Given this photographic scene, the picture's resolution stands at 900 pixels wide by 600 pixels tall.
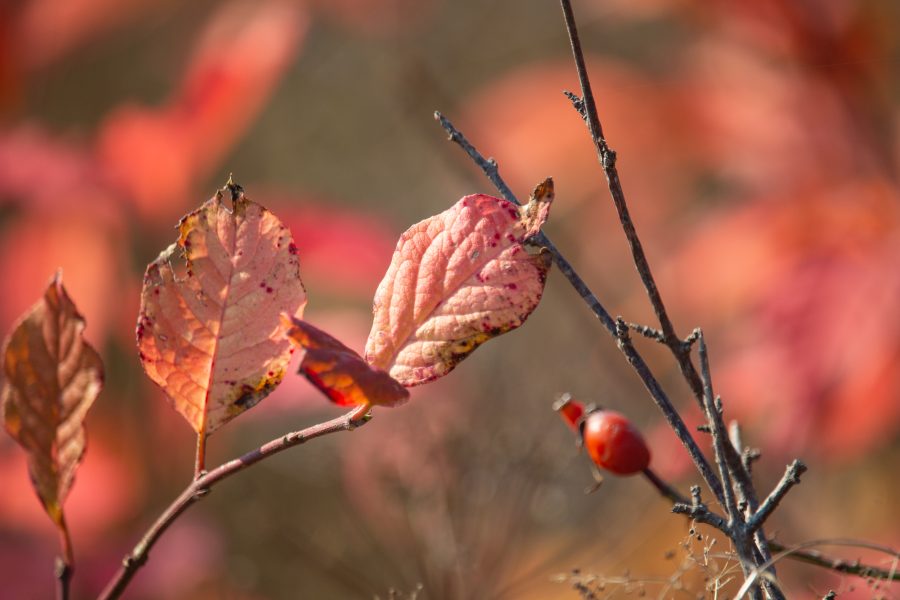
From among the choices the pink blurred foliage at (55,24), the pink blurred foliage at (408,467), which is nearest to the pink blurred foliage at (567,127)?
the pink blurred foliage at (408,467)

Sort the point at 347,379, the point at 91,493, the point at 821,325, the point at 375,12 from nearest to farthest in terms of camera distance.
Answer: the point at 347,379 < the point at 821,325 < the point at 91,493 < the point at 375,12

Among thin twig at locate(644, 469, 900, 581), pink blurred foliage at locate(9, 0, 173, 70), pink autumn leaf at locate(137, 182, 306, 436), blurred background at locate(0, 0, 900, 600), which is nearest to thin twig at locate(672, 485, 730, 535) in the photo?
thin twig at locate(644, 469, 900, 581)

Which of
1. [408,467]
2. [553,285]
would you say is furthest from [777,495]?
[553,285]

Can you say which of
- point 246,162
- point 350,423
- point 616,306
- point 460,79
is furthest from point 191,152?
point 460,79

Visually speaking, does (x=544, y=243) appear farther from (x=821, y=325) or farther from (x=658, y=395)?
(x=821, y=325)

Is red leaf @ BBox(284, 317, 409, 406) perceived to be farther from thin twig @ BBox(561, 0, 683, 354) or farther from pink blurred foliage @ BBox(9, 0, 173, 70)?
pink blurred foliage @ BBox(9, 0, 173, 70)
